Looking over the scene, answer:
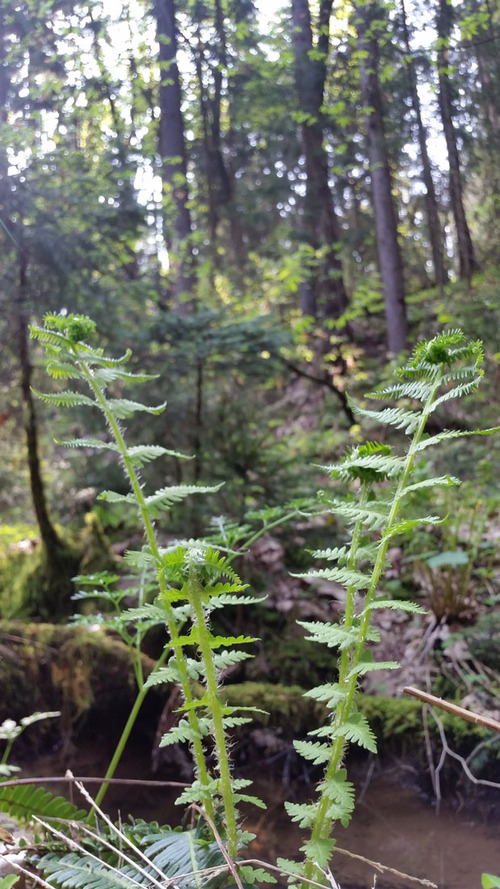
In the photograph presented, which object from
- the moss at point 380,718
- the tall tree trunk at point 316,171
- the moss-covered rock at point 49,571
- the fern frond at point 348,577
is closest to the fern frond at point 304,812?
the fern frond at point 348,577

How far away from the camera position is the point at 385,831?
2365mm

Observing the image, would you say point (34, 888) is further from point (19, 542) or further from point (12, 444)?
point (12, 444)

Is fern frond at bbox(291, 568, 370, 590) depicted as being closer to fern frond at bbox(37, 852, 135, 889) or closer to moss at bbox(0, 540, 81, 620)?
fern frond at bbox(37, 852, 135, 889)

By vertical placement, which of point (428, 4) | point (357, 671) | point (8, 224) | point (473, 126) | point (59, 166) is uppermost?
point (428, 4)

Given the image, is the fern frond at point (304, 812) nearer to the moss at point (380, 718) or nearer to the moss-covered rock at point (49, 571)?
the moss at point (380, 718)

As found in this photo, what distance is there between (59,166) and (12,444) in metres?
2.50

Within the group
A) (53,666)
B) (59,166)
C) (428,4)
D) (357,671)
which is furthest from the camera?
(428,4)

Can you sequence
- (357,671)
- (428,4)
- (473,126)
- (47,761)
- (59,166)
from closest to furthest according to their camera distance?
(357,671)
(47,761)
(59,166)
(428,4)
(473,126)

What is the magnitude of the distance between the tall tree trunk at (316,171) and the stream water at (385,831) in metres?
7.22

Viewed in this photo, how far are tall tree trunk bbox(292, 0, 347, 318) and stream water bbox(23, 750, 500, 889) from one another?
23.7 ft

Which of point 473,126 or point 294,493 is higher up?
point 473,126

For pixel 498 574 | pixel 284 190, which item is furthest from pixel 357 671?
pixel 284 190

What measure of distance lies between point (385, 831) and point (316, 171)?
9.50m

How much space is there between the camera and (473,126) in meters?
9.62
